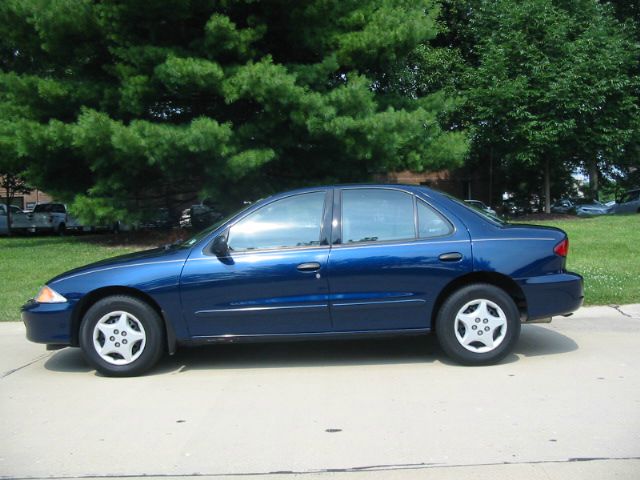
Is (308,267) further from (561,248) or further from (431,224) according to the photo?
(561,248)

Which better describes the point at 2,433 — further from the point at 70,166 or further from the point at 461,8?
the point at 461,8

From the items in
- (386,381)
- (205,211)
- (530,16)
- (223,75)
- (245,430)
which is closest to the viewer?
(245,430)

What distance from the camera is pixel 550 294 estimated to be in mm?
5945

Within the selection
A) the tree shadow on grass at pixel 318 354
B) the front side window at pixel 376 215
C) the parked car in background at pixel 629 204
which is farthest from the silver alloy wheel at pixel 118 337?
the parked car in background at pixel 629 204

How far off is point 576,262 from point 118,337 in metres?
8.62

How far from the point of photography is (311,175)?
1753cm

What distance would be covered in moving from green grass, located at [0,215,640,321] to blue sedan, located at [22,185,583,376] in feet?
10.8

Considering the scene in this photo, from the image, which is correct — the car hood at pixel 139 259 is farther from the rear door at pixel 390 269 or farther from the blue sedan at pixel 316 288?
the rear door at pixel 390 269

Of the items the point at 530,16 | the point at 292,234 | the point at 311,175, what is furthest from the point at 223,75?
the point at 530,16

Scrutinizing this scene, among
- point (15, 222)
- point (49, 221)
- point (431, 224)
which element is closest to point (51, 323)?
point (431, 224)

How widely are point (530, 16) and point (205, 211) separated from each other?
13951 millimetres

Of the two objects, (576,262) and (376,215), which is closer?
(376,215)

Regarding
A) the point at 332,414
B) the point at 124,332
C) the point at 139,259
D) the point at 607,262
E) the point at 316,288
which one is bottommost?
the point at 332,414

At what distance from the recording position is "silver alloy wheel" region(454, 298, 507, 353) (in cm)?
589
